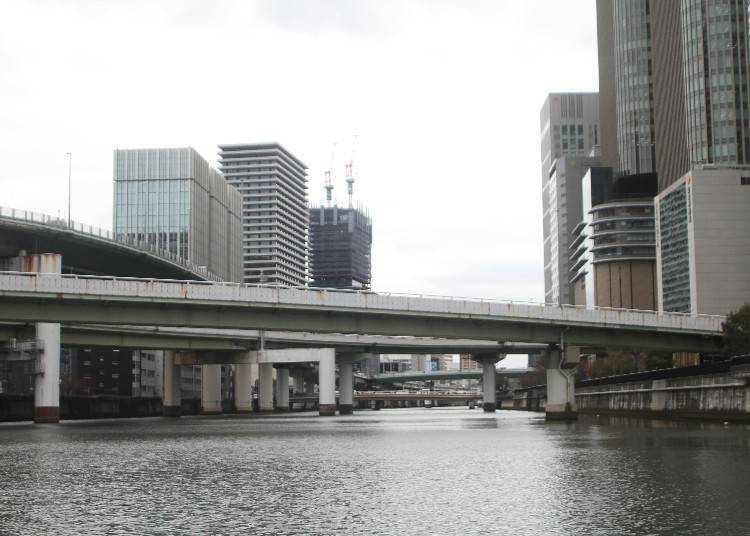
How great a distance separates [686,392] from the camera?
98.1 m

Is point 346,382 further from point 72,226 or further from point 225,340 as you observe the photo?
point 72,226

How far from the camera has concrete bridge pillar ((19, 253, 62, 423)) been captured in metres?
116

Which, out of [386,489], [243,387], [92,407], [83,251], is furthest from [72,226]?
[386,489]

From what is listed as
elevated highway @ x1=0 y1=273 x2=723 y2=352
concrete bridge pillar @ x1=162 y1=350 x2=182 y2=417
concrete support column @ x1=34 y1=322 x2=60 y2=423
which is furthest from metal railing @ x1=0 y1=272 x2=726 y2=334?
concrete bridge pillar @ x1=162 y1=350 x2=182 y2=417

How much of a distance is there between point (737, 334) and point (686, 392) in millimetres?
9098

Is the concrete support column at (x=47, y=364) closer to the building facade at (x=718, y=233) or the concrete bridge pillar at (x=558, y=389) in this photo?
the concrete bridge pillar at (x=558, y=389)

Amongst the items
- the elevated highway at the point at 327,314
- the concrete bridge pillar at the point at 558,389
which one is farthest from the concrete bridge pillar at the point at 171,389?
the concrete bridge pillar at the point at 558,389

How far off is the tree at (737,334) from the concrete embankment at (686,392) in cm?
643

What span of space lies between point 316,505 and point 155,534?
6656mm

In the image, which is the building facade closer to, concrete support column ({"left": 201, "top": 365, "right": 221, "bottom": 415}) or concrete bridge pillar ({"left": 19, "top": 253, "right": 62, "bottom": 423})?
concrete support column ({"left": 201, "top": 365, "right": 221, "bottom": 415})

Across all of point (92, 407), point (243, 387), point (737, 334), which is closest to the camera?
point (737, 334)

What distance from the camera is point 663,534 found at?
25.0 meters

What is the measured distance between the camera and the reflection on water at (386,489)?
27094mm

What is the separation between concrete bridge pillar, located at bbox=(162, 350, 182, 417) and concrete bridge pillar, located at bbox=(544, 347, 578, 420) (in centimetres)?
7995
